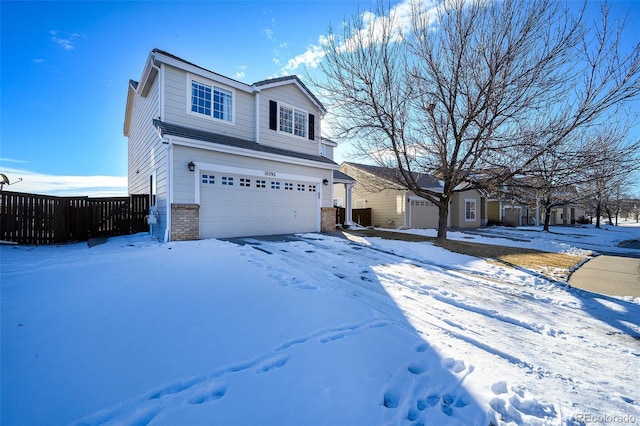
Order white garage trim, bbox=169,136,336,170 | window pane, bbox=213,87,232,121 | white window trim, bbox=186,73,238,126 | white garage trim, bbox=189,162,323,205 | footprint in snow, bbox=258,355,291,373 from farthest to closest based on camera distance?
window pane, bbox=213,87,232,121, white window trim, bbox=186,73,238,126, white garage trim, bbox=189,162,323,205, white garage trim, bbox=169,136,336,170, footprint in snow, bbox=258,355,291,373

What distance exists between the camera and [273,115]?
1145 cm

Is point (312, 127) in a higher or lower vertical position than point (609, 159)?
higher

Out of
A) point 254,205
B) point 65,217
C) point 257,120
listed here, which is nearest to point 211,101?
point 257,120

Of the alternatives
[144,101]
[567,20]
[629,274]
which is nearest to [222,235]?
[144,101]

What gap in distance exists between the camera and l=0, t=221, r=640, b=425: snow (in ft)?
5.72

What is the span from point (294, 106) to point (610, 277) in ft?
39.6

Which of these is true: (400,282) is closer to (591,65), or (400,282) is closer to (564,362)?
(564,362)

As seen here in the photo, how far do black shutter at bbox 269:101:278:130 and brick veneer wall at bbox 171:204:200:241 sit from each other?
5017 mm

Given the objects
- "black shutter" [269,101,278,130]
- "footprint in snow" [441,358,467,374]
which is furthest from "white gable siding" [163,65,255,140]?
"footprint in snow" [441,358,467,374]

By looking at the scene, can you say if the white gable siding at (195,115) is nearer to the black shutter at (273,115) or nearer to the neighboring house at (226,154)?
the neighboring house at (226,154)

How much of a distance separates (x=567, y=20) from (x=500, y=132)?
3193 mm

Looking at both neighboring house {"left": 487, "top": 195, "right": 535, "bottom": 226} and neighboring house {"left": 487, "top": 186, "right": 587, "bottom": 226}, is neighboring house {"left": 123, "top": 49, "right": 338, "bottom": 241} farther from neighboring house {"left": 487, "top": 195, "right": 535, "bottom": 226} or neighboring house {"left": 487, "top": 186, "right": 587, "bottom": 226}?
neighboring house {"left": 487, "top": 195, "right": 535, "bottom": 226}

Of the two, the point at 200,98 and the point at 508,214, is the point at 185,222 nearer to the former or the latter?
the point at 200,98

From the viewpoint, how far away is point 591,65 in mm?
7270
